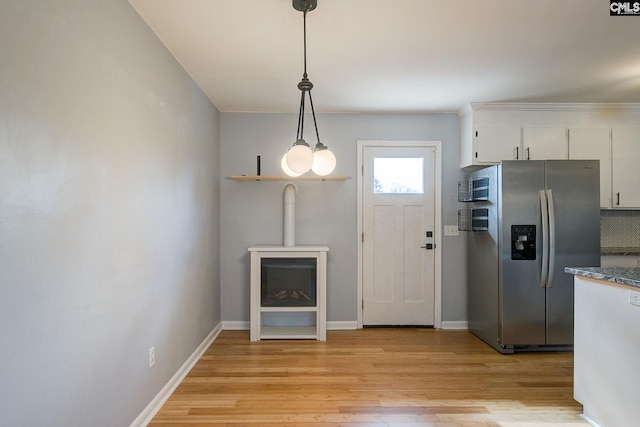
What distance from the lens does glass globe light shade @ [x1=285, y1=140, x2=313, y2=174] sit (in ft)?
5.79

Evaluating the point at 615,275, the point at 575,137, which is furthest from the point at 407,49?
the point at 575,137

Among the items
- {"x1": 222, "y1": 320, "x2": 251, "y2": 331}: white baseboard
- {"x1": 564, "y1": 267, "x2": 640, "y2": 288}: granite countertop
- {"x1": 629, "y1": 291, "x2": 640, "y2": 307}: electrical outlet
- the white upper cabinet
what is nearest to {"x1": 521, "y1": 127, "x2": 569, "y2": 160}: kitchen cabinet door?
the white upper cabinet

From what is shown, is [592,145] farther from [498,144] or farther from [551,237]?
[551,237]

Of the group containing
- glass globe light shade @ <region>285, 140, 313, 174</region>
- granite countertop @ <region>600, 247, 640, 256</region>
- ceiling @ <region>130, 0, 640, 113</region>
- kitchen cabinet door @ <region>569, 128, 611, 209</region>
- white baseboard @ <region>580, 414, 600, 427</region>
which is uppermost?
ceiling @ <region>130, 0, 640, 113</region>

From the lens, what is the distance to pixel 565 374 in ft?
9.63

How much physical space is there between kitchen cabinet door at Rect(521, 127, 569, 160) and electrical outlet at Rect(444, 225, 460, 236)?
3.49 ft

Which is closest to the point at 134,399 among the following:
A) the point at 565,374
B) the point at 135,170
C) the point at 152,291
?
the point at 152,291

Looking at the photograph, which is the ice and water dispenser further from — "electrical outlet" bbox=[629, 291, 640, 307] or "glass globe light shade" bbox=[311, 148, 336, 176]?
"glass globe light shade" bbox=[311, 148, 336, 176]

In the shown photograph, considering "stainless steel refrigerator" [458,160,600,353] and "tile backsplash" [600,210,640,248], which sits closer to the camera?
"stainless steel refrigerator" [458,160,600,353]

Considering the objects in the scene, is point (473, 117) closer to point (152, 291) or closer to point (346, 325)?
point (346, 325)

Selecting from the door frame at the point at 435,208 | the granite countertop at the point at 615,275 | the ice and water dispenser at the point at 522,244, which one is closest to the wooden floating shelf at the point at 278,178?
the door frame at the point at 435,208

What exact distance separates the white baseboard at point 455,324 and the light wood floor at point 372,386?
1.22 feet

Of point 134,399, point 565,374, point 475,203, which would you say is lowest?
point 565,374

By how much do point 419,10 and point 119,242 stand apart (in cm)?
215
